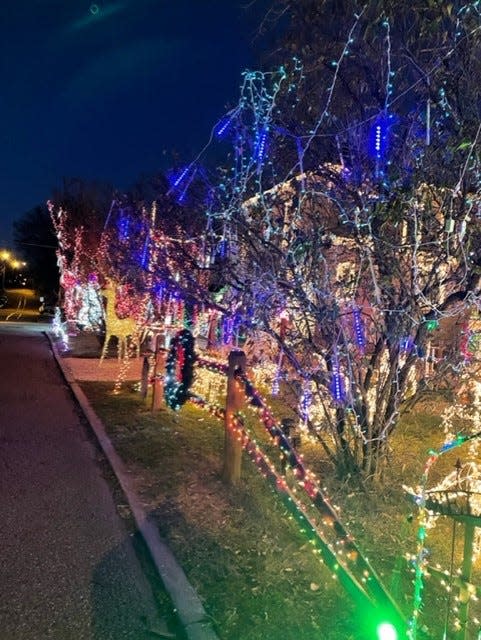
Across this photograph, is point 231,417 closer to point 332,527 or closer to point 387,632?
point 332,527

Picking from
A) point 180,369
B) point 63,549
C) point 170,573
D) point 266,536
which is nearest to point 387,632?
point 170,573

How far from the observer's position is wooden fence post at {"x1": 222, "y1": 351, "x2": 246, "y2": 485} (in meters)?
5.53

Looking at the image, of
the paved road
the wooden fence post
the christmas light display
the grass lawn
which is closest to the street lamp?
the christmas light display

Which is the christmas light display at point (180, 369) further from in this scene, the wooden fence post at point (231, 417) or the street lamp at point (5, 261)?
the street lamp at point (5, 261)

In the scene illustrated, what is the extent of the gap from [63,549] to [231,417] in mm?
2027

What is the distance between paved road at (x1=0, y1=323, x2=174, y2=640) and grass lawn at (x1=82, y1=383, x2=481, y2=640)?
41 cm

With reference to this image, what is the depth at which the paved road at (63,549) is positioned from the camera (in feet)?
11.0

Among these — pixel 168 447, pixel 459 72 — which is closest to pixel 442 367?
pixel 459 72

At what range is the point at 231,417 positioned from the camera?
558 centimetres

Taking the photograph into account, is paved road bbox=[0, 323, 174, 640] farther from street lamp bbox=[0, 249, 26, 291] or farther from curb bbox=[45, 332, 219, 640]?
street lamp bbox=[0, 249, 26, 291]

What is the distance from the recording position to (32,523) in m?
4.64

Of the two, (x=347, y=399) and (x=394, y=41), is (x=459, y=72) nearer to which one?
(x=394, y=41)

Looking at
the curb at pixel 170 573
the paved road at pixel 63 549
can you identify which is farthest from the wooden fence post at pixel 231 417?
the paved road at pixel 63 549

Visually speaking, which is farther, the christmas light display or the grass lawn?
the christmas light display
